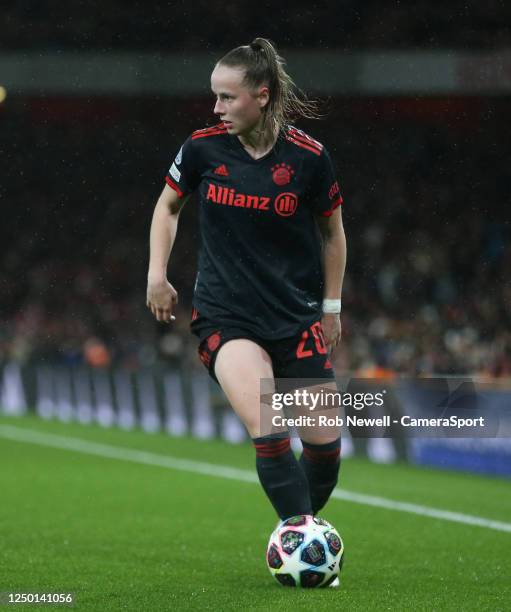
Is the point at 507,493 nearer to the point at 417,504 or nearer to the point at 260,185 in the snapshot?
the point at 417,504

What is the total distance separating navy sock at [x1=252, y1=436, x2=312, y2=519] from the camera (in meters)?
5.55

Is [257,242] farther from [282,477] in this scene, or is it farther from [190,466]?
[190,466]

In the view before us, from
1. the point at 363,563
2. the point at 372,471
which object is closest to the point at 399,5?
the point at 372,471

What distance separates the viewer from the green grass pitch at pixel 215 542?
17.8 feet

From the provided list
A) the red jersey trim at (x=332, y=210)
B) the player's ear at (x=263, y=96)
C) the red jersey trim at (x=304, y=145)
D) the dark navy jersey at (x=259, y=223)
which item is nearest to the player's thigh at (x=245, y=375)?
the dark navy jersey at (x=259, y=223)

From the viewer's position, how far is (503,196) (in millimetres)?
25000

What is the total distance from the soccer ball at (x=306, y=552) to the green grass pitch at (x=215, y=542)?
0.26 feet

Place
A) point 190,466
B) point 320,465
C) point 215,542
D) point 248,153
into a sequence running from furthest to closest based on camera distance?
point 190,466
point 215,542
point 320,465
point 248,153

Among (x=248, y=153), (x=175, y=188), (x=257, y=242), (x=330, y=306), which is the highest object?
(x=248, y=153)

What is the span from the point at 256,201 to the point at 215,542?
2.75 meters

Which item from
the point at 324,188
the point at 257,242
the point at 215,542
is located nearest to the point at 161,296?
the point at 257,242

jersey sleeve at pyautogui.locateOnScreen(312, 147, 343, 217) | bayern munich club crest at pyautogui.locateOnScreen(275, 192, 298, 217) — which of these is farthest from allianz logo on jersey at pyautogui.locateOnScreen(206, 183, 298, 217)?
jersey sleeve at pyautogui.locateOnScreen(312, 147, 343, 217)

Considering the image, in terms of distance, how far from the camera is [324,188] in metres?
5.76

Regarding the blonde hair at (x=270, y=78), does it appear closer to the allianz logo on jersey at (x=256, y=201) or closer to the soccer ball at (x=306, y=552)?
the allianz logo on jersey at (x=256, y=201)
